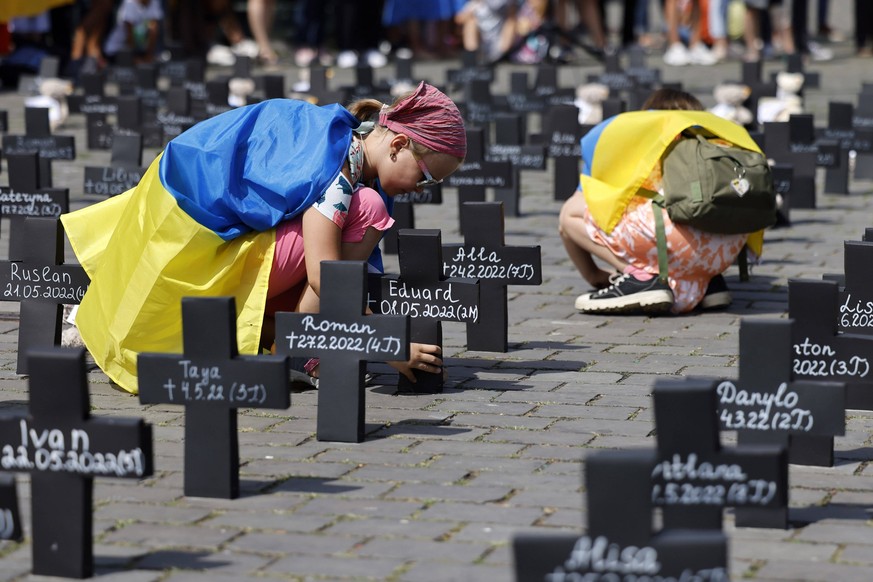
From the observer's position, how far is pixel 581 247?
22.4 feet

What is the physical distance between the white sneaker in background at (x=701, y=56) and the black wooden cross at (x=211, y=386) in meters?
13.7

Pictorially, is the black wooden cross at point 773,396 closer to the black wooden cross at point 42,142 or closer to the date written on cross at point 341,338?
the date written on cross at point 341,338

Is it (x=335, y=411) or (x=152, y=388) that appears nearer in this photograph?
(x=152, y=388)

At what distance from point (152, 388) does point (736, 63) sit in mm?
13892

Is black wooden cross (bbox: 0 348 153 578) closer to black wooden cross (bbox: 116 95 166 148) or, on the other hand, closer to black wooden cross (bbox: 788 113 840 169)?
black wooden cross (bbox: 788 113 840 169)

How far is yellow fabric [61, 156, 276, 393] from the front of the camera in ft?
16.9

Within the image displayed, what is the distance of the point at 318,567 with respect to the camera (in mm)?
3529

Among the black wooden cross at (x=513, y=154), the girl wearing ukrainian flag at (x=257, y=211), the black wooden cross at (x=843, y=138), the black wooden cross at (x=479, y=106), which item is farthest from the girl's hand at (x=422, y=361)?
the black wooden cross at (x=479, y=106)

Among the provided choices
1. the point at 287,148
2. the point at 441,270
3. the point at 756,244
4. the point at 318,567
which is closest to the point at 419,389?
the point at 441,270

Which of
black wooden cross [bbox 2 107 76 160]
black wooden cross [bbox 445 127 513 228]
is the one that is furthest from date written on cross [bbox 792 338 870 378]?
black wooden cross [bbox 2 107 76 160]

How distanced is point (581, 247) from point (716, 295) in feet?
2.09

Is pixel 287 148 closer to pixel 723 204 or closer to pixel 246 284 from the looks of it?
pixel 246 284

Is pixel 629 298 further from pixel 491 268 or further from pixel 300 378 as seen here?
pixel 300 378

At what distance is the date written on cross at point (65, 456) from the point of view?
3.40 meters
